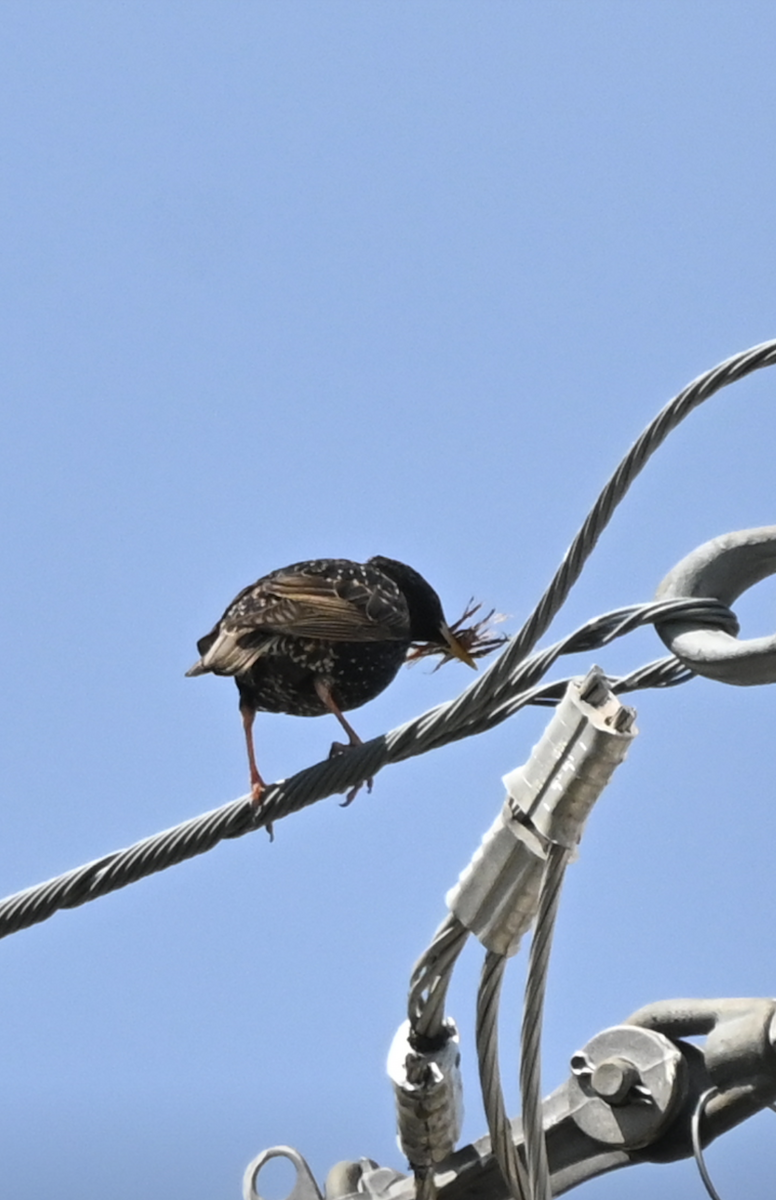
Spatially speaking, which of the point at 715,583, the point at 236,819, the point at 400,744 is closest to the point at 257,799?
the point at 236,819

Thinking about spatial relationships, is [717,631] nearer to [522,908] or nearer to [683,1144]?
[522,908]

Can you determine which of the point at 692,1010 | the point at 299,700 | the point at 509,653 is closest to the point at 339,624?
the point at 299,700

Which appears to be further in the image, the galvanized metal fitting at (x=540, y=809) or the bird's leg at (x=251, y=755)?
the bird's leg at (x=251, y=755)

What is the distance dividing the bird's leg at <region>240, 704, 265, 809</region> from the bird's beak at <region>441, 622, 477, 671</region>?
746 millimetres

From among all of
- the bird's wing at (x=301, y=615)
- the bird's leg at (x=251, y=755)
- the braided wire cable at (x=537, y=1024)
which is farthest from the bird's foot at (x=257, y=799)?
the braided wire cable at (x=537, y=1024)

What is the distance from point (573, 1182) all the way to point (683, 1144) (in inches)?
12.4

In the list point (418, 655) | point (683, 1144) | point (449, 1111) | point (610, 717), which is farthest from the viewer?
point (418, 655)

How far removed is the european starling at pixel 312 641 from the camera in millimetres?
5645

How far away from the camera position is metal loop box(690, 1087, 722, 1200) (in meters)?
3.98

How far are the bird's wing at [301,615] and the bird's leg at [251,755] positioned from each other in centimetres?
25

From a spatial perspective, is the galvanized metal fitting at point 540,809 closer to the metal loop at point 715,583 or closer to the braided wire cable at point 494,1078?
the braided wire cable at point 494,1078

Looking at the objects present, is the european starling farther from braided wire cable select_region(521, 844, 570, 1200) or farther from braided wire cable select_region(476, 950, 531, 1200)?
braided wire cable select_region(521, 844, 570, 1200)

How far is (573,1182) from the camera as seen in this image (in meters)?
4.29

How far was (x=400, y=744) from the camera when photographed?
14.4 feet
